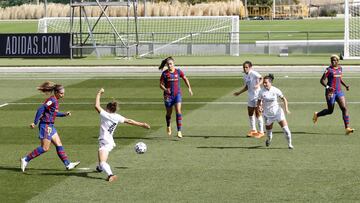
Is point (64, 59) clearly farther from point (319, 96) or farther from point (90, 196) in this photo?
point (90, 196)

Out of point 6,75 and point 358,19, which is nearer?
point 6,75

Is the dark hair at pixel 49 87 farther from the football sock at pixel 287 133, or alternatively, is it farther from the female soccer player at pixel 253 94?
the female soccer player at pixel 253 94

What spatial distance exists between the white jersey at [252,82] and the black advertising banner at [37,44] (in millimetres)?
26992

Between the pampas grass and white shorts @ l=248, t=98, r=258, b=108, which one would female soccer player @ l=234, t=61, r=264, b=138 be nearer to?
white shorts @ l=248, t=98, r=258, b=108

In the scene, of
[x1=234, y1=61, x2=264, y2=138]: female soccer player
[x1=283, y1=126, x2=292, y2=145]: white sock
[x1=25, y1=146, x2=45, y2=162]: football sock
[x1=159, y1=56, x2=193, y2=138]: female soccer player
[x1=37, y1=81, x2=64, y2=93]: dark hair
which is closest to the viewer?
[x1=37, y1=81, x2=64, y2=93]: dark hair

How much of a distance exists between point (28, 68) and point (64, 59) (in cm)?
584

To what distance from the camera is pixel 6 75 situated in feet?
139

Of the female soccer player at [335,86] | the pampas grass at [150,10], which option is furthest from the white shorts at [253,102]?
the pampas grass at [150,10]

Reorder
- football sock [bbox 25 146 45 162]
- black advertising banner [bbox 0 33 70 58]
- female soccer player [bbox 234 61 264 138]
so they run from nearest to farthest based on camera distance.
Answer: football sock [bbox 25 146 45 162], female soccer player [bbox 234 61 264 138], black advertising banner [bbox 0 33 70 58]

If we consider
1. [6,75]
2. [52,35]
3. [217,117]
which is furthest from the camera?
[52,35]

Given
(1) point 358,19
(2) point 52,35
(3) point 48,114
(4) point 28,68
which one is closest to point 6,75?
(4) point 28,68

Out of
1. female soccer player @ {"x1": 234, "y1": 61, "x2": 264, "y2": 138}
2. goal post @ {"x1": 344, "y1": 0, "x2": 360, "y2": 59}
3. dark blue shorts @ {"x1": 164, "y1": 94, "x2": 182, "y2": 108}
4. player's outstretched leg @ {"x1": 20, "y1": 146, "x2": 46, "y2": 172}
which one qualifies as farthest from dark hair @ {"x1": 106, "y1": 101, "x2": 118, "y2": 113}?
goal post @ {"x1": 344, "y1": 0, "x2": 360, "y2": 59}

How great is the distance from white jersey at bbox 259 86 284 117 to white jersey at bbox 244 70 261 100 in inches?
76.7

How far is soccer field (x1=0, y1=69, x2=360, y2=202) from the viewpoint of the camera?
16562mm
